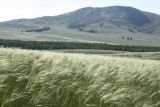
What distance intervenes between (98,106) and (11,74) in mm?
1395

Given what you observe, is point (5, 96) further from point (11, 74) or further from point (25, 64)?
point (25, 64)

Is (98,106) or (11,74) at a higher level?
(11,74)

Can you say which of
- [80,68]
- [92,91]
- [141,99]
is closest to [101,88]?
[92,91]

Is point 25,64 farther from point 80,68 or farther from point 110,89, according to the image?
point 110,89

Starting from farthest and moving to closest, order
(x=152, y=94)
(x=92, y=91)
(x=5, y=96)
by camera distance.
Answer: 1. (x=152, y=94)
2. (x=92, y=91)
3. (x=5, y=96)

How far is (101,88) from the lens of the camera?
5.93 meters

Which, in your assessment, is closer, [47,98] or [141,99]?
[47,98]

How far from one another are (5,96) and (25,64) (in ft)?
4.93

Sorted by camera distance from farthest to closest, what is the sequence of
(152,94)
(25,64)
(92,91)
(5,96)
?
(25,64)
(152,94)
(92,91)
(5,96)

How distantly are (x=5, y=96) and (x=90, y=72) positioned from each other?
1.79 metres

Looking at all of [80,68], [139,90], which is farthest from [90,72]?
[139,90]

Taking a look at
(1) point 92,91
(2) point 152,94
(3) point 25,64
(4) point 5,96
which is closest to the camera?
(4) point 5,96

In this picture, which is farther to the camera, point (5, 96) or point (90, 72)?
point (90, 72)

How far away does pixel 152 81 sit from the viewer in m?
7.36
